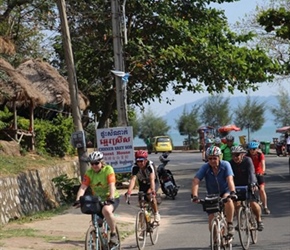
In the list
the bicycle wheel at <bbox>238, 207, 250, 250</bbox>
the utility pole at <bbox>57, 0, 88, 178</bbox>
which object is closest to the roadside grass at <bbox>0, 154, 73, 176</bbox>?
the utility pole at <bbox>57, 0, 88, 178</bbox>

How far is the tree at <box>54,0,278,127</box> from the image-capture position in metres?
29.1

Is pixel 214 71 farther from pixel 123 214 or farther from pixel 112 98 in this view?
pixel 123 214

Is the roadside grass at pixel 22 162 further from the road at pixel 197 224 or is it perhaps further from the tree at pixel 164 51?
the tree at pixel 164 51

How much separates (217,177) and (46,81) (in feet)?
55.6

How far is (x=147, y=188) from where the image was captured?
1488cm

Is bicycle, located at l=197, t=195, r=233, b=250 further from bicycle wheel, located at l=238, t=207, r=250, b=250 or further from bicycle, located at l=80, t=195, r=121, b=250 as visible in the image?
bicycle, located at l=80, t=195, r=121, b=250

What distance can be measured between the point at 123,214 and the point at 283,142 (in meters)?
34.3

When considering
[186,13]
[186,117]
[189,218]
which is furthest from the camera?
[186,117]

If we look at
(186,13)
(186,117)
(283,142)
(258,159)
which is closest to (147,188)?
(258,159)

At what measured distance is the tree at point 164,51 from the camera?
29078 mm

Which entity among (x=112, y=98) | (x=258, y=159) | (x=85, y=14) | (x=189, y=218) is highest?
(x=85, y=14)

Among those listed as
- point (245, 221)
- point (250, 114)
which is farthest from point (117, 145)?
point (250, 114)

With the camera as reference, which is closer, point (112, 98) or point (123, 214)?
point (123, 214)

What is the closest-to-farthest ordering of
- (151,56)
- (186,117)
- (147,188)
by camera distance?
1. (147,188)
2. (151,56)
3. (186,117)
